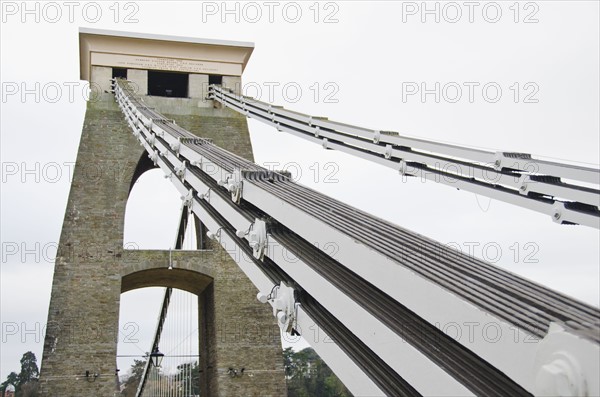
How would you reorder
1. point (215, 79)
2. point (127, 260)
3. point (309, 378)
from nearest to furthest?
point (127, 260)
point (215, 79)
point (309, 378)

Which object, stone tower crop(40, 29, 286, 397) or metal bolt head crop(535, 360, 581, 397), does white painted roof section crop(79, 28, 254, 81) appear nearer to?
stone tower crop(40, 29, 286, 397)

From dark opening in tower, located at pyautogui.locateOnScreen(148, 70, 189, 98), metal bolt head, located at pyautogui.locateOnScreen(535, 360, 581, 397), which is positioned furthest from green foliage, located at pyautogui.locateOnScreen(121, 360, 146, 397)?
metal bolt head, located at pyautogui.locateOnScreen(535, 360, 581, 397)

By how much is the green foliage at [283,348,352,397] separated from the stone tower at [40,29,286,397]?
1245cm

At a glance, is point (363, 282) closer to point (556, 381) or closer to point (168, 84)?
point (556, 381)

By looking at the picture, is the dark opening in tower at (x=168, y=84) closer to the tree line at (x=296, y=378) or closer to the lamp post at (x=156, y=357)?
the lamp post at (x=156, y=357)

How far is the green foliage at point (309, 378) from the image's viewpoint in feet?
89.4

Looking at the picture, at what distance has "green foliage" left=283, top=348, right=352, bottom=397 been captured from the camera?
2725cm

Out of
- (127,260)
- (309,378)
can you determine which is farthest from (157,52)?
(309,378)

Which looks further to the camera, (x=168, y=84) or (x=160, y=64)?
(x=168, y=84)

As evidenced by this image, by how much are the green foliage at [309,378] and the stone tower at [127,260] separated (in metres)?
12.4

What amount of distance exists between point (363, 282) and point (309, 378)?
2655 cm

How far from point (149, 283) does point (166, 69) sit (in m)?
4.16

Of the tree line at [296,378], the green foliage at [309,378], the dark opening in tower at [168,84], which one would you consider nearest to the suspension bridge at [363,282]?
the dark opening in tower at [168,84]

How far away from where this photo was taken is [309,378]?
29219mm
